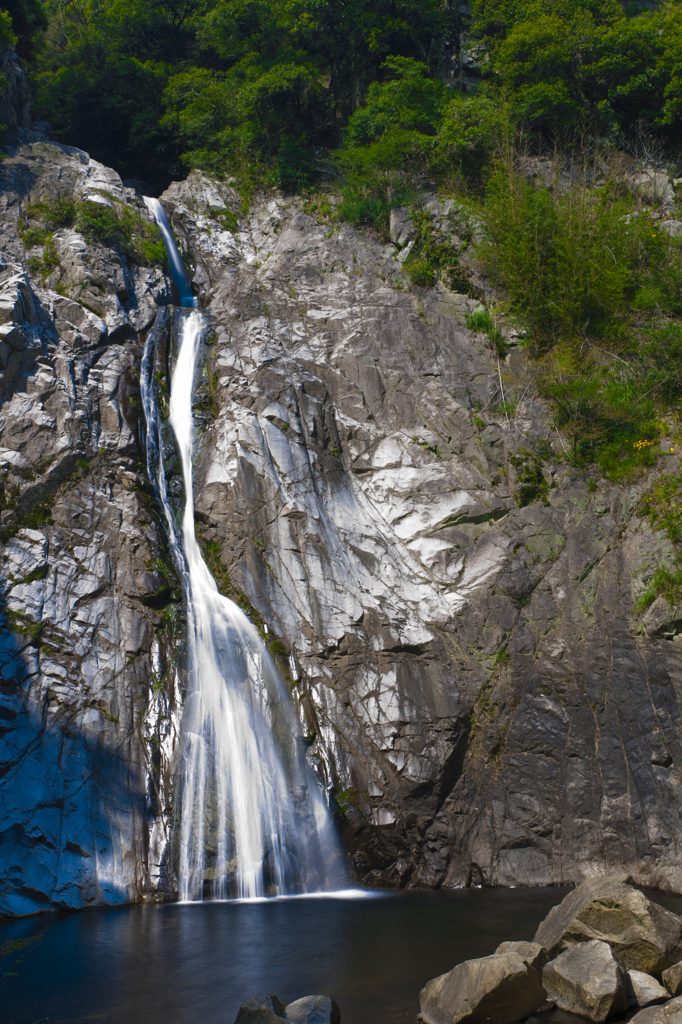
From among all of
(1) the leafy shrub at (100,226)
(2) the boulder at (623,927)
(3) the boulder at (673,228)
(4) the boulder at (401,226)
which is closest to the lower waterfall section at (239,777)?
(2) the boulder at (623,927)

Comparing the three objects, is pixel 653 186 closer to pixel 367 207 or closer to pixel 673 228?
pixel 673 228

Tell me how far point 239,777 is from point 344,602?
13.2 ft

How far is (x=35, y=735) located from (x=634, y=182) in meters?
24.4

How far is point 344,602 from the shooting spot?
13969 mm

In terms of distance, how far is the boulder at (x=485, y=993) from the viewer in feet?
20.9

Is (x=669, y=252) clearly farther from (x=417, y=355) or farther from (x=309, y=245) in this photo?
(x=309, y=245)

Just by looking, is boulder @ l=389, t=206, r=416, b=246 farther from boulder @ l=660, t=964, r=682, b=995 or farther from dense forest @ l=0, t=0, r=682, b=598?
boulder @ l=660, t=964, r=682, b=995

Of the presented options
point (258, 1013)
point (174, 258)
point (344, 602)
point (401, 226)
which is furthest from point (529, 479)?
point (174, 258)

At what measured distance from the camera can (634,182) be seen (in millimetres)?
22797

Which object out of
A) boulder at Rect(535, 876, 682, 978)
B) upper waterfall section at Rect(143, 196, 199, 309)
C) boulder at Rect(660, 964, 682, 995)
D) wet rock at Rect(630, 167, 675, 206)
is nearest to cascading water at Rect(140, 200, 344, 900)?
boulder at Rect(535, 876, 682, 978)

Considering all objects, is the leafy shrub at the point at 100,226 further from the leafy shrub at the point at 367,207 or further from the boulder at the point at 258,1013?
the boulder at the point at 258,1013

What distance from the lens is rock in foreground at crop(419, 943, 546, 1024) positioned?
6.36m

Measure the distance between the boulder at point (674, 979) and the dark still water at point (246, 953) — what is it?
2164mm

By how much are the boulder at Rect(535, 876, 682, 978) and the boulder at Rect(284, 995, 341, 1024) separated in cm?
308
